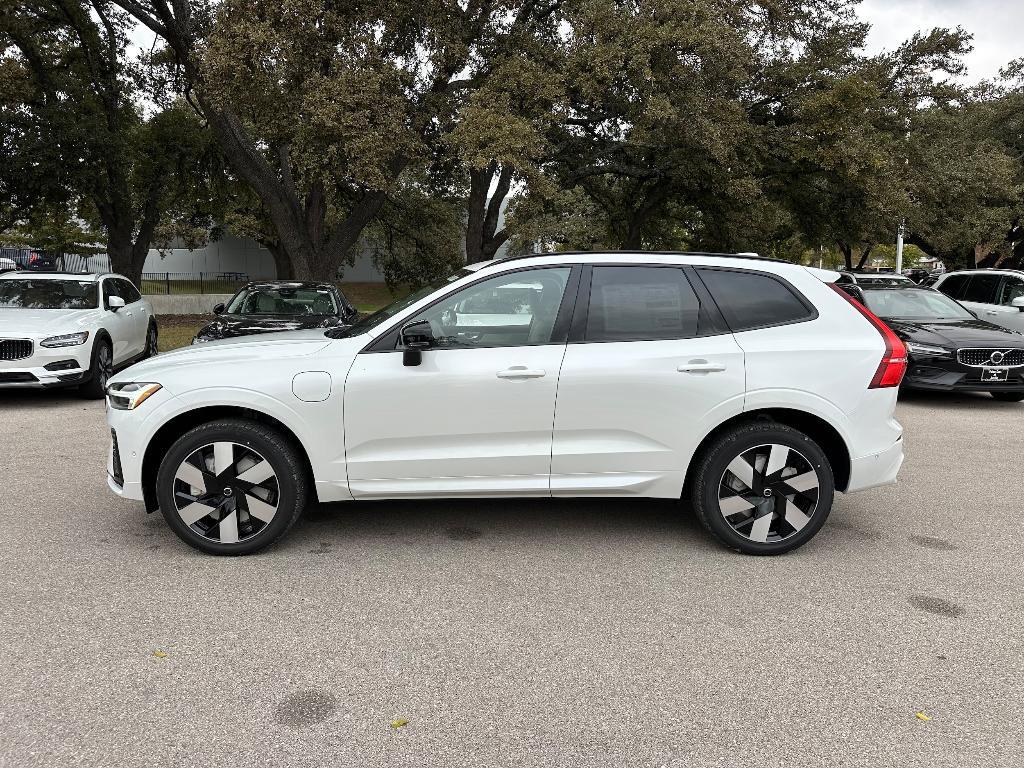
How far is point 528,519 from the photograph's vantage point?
511cm

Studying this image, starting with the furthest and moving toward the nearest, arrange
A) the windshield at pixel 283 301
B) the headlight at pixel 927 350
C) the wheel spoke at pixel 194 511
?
1. the windshield at pixel 283 301
2. the headlight at pixel 927 350
3. the wheel spoke at pixel 194 511

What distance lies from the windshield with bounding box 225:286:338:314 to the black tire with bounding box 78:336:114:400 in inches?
70.9

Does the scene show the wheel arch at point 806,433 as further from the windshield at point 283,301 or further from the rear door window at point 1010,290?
the rear door window at point 1010,290

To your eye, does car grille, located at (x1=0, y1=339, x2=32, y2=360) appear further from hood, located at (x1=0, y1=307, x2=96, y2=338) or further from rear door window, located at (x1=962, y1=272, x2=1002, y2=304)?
rear door window, located at (x1=962, y1=272, x2=1002, y2=304)

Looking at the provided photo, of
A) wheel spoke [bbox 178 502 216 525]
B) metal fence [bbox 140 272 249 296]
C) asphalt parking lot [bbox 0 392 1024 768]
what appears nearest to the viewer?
asphalt parking lot [bbox 0 392 1024 768]

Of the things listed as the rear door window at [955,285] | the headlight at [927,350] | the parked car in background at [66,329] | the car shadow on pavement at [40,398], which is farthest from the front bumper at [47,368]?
the rear door window at [955,285]

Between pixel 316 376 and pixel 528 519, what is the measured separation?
5.63ft

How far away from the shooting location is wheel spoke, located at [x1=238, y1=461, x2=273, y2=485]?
4.26 metres


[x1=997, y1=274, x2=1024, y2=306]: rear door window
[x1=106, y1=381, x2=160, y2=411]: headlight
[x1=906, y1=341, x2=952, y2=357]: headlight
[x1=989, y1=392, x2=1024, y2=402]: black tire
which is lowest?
[x1=989, y1=392, x2=1024, y2=402]: black tire

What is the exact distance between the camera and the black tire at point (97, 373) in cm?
945

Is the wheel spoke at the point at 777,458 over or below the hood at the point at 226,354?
below

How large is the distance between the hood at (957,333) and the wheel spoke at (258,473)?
8.54m

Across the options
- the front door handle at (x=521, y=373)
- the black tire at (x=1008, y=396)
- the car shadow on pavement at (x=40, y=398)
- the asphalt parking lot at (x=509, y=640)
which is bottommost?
the asphalt parking lot at (x=509, y=640)

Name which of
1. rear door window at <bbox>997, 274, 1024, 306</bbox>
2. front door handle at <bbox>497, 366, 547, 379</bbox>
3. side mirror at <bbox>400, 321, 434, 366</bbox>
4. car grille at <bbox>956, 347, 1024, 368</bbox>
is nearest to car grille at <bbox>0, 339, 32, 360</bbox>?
side mirror at <bbox>400, 321, 434, 366</bbox>
